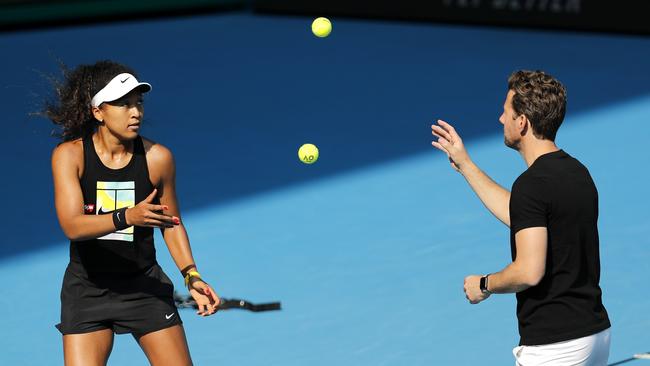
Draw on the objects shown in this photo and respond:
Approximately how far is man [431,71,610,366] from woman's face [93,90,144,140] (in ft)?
5.40

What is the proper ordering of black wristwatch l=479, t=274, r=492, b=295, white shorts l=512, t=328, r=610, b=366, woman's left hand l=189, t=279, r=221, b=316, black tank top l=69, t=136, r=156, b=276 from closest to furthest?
white shorts l=512, t=328, r=610, b=366, black wristwatch l=479, t=274, r=492, b=295, woman's left hand l=189, t=279, r=221, b=316, black tank top l=69, t=136, r=156, b=276

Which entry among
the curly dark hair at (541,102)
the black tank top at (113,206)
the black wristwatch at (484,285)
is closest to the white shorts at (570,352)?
the black wristwatch at (484,285)

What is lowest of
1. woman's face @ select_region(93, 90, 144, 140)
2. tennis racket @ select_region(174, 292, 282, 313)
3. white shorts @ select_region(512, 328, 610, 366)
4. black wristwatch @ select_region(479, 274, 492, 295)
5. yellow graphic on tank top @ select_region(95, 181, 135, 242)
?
white shorts @ select_region(512, 328, 610, 366)

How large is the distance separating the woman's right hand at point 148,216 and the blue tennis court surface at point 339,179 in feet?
7.12

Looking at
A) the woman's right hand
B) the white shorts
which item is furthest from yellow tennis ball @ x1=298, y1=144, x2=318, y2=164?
the white shorts

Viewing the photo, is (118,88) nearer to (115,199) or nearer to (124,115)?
(124,115)

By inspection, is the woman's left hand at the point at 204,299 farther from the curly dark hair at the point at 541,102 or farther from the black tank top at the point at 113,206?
the curly dark hair at the point at 541,102

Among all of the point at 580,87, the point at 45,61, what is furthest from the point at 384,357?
the point at 45,61

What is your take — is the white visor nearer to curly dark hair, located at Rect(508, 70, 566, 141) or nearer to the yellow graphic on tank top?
the yellow graphic on tank top

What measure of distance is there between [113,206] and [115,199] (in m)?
0.03

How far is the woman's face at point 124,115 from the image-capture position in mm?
5234

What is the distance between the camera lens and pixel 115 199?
5.27 metres

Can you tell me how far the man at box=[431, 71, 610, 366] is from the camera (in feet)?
14.6

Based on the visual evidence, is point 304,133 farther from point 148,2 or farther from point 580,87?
point 148,2
